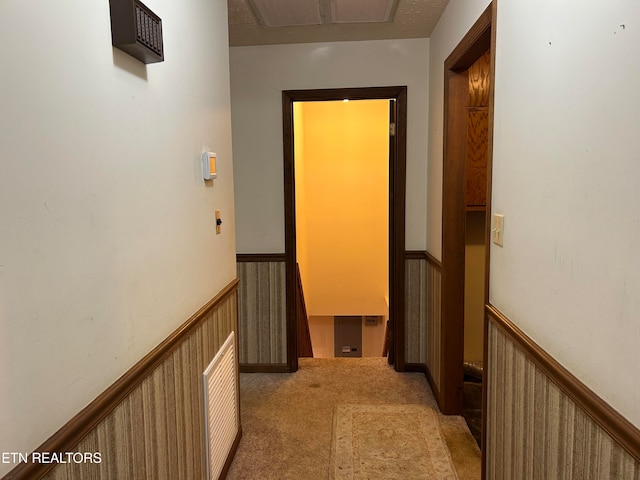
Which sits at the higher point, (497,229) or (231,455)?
(497,229)

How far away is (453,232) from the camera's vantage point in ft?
8.51

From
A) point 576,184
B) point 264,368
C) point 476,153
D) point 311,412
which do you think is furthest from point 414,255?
point 576,184

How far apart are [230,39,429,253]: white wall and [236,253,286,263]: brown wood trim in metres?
0.03

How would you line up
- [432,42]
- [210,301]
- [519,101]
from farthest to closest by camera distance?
[432,42] < [210,301] < [519,101]

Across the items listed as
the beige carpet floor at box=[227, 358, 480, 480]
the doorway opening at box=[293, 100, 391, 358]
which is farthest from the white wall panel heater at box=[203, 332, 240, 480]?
the doorway opening at box=[293, 100, 391, 358]

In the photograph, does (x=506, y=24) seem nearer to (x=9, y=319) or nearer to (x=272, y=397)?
(x=9, y=319)

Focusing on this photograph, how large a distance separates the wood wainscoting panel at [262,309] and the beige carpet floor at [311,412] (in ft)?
0.53

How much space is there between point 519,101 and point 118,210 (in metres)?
1.26

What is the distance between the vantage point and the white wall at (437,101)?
2312mm

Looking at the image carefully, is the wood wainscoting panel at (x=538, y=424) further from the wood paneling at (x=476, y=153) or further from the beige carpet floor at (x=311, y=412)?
the wood paneling at (x=476, y=153)

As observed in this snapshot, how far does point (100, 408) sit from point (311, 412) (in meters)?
1.90

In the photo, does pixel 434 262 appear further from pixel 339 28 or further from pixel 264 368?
pixel 339 28

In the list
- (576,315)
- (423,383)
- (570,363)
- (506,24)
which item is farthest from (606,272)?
(423,383)

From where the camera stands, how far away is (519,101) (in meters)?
1.46
